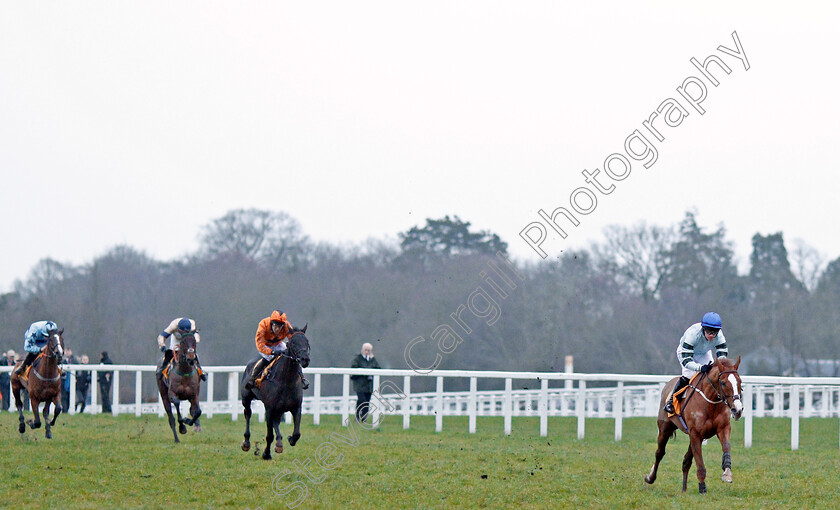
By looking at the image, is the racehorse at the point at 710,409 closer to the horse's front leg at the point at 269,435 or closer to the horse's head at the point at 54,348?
the horse's front leg at the point at 269,435

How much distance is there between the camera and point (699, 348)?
32.0 ft

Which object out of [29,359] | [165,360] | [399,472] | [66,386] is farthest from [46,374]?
[66,386]

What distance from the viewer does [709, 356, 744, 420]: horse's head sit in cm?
883

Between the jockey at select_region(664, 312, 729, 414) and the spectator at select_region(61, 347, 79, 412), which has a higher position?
the jockey at select_region(664, 312, 729, 414)

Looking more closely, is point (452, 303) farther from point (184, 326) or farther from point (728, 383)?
point (728, 383)

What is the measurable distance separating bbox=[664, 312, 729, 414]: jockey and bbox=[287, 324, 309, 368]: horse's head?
3.69 metres

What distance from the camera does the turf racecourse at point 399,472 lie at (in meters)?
8.95

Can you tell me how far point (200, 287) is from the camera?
153 feet

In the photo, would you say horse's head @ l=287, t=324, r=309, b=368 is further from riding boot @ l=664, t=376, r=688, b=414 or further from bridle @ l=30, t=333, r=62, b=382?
bridle @ l=30, t=333, r=62, b=382

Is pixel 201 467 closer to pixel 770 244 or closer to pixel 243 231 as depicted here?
pixel 243 231

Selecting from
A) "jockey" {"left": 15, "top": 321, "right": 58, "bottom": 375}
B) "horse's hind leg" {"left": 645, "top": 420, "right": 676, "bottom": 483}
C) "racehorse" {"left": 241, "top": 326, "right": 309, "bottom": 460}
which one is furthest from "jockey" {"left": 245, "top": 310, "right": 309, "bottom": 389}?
"jockey" {"left": 15, "top": 321, "right": 58, "bottom": 375}

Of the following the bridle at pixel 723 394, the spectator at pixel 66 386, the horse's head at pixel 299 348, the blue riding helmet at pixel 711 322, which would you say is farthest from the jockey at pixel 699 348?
the spectator at pixel 66 386

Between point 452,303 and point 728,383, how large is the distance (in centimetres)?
3025

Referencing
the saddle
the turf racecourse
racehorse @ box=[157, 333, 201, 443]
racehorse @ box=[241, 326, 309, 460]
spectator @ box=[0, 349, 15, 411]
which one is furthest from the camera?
spectator @ box=[0, 349, 15, 411]
